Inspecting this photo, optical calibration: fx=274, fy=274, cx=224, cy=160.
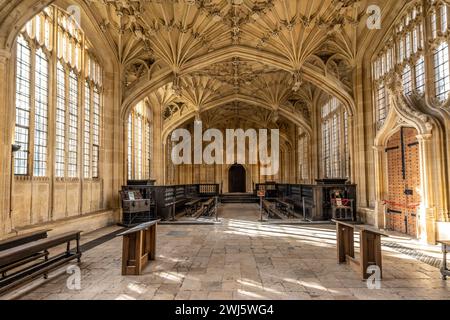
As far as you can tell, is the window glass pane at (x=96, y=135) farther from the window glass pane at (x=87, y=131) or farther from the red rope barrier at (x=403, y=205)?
the red rope barrier at (x=403, y=205)

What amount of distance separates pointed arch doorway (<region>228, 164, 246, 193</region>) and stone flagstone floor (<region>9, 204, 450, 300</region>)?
2042 cm

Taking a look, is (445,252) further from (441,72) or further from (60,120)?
(60,120)

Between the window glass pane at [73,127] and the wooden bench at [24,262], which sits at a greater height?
the window glass pane at [73,127]

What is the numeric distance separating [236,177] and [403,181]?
19934 millimetres

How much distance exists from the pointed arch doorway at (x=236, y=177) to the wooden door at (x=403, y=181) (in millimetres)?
18806

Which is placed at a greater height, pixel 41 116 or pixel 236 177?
pixel 41 116

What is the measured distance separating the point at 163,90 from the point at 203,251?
1427 centimetres

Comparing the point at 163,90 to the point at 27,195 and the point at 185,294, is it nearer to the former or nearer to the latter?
the point at 27,195

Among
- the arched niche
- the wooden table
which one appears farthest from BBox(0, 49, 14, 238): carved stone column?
the arched niche

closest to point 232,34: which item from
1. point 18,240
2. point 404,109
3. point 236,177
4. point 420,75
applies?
point 420,75

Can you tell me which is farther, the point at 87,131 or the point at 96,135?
the point at 96,135

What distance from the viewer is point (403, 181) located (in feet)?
28.3

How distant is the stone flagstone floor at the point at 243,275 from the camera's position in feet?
12.5

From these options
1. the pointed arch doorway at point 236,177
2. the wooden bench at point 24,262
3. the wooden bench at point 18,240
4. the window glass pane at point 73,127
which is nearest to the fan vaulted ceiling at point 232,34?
the window glass pane at point 73,127
